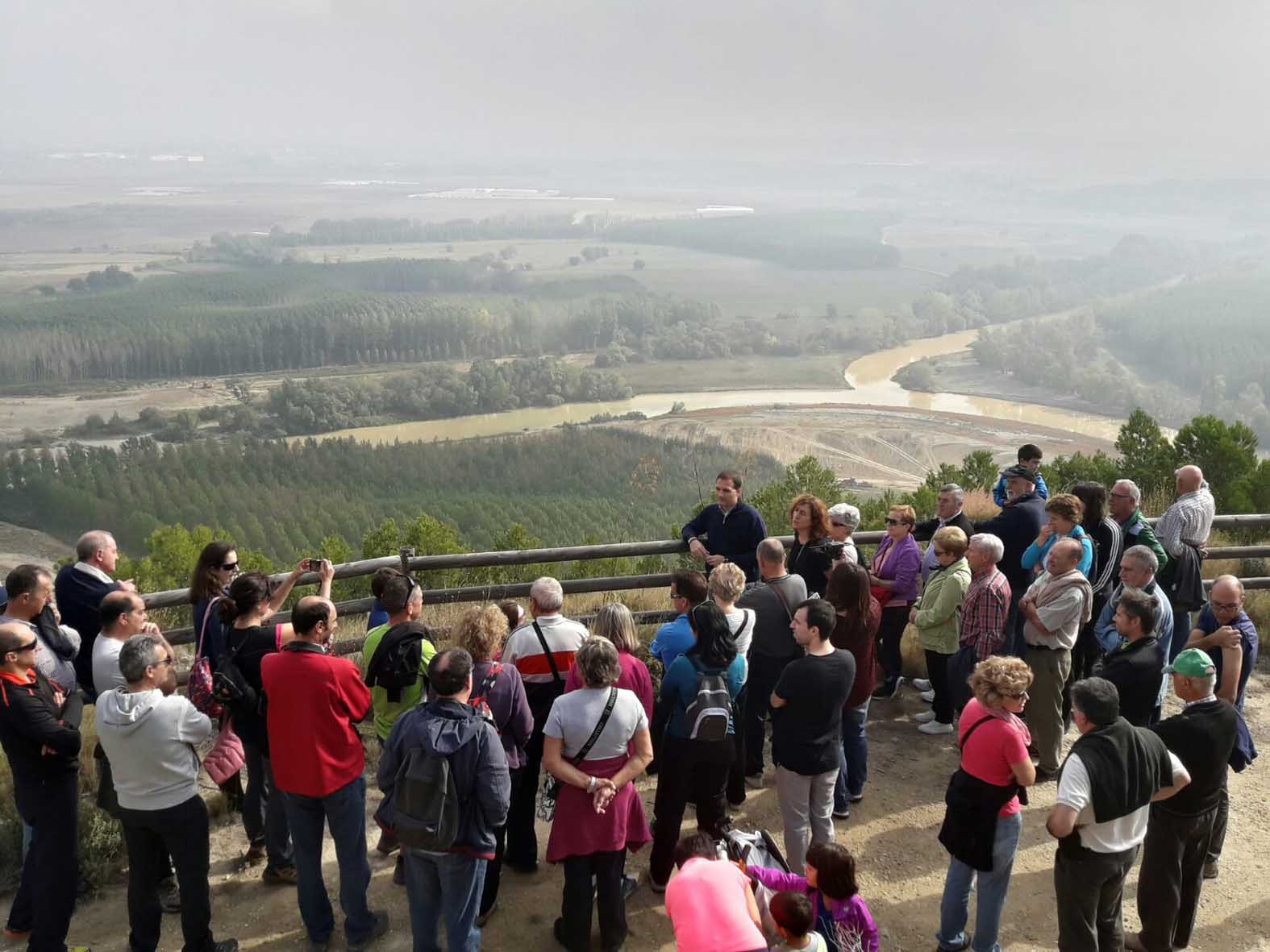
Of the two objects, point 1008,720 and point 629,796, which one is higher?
point 1008,720

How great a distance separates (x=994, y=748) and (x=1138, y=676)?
1197 mm

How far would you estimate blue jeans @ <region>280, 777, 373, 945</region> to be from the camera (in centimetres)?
474

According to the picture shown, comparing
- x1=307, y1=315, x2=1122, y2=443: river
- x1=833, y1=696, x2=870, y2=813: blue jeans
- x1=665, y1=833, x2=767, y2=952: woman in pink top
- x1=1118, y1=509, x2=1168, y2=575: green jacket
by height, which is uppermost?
x1=1118, y1=509, x2=1168, y2=575: green jacket

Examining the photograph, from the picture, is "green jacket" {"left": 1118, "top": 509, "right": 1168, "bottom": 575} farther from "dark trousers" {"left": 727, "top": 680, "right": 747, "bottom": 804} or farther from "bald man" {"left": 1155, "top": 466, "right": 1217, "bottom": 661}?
"dark trousers" {"left": 727, "top": 680, "right": 747, "bottom": 804}

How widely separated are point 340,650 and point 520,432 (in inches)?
4103

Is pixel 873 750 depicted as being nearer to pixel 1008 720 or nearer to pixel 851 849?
pixel 851 849

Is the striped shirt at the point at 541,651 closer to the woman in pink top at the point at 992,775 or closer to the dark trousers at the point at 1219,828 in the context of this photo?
the woman in pink top at the point at 992,775

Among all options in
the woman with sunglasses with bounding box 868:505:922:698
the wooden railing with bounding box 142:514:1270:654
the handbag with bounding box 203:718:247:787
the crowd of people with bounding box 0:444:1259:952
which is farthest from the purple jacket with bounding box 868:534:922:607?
the handbag with bounding box 203:718:247:787

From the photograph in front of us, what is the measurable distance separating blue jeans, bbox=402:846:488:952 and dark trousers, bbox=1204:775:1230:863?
357 centimetres

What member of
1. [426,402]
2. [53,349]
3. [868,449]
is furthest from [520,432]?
[53,349]

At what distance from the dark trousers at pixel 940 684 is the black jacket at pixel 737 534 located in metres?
1.40

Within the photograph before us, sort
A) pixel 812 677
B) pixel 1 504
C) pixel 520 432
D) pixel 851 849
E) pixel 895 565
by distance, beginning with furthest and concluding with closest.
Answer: pixel 520 432 → pixel 1 504 → pixel 895 565 → pixel 851 849 → pixel 812 677

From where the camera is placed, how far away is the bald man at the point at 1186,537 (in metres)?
7.23

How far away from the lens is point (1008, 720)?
4500mm
